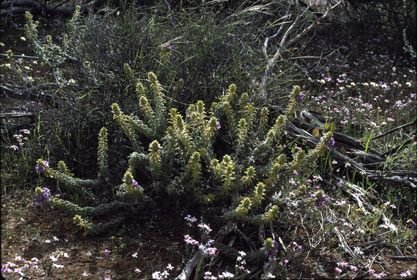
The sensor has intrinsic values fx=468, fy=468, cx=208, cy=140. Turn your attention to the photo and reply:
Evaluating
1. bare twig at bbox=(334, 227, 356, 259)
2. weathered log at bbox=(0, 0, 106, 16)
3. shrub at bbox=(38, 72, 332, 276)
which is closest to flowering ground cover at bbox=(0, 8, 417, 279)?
bare twig at bbox=(334, 227, 356, 259)

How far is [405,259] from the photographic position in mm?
3020

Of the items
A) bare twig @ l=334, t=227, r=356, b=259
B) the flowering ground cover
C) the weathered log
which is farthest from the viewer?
the weathered log

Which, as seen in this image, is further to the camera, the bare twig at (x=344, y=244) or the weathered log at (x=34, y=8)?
the weathered log at (x=34, y=8)

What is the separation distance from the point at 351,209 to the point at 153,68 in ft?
6.18

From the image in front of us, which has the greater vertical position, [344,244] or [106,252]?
[106,252]

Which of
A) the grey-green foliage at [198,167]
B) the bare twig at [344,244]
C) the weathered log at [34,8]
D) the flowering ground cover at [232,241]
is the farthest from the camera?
the weathered log at [34,8]

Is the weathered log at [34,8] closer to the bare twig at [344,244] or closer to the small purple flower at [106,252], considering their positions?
the small purple flower at [106,252]

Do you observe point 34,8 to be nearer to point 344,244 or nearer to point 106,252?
point 106,252

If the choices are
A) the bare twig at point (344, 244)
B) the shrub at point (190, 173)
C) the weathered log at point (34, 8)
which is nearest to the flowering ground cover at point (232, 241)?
the bare twig at point (344, 244)

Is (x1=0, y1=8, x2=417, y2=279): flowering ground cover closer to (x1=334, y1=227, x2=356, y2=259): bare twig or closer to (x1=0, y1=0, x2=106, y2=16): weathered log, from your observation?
(x1=334, y1=227, x2=356, y2=259): bare twig

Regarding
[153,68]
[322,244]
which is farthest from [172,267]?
[153,68]

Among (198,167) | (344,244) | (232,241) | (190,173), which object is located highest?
(198,167)

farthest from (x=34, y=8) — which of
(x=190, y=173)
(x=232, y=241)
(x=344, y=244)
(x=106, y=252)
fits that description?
(x=344, y=244)

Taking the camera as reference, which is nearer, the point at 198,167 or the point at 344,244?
the point at 198,167
